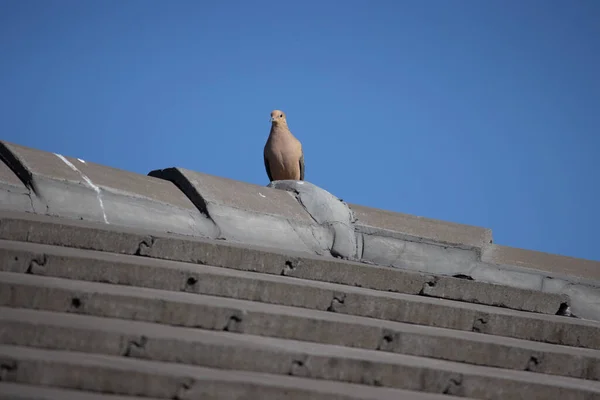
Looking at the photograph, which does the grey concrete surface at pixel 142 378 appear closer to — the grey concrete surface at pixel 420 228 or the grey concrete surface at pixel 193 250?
the grey concrete surface at pixel 193 250

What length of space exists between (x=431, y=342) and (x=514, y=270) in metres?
1.92

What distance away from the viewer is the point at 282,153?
6.79 metres

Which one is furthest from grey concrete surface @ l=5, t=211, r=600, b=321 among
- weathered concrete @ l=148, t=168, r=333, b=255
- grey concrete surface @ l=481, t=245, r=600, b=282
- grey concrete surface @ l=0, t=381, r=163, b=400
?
grey concrete surface @ l=0, t=381, r=163, b=400

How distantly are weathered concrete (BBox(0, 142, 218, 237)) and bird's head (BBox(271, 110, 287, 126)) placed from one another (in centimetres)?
169

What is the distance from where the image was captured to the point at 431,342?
3994mm

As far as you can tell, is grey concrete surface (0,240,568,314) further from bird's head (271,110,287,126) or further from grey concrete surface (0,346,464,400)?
bird's head (271,110,287,126)

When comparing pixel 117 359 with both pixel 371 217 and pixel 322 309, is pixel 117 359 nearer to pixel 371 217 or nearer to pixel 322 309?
pixel 322 309

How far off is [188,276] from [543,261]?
2.77 metres

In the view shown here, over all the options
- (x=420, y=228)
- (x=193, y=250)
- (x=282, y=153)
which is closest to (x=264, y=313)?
(x=193, y=250)

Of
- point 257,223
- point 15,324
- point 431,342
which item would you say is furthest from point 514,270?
point 15,324

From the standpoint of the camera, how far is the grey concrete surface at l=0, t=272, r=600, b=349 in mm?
3570

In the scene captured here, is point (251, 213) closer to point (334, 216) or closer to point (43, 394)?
point (334, 216)

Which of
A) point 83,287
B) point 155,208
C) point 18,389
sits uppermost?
point 155,208

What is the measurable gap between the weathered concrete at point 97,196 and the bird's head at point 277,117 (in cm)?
169
